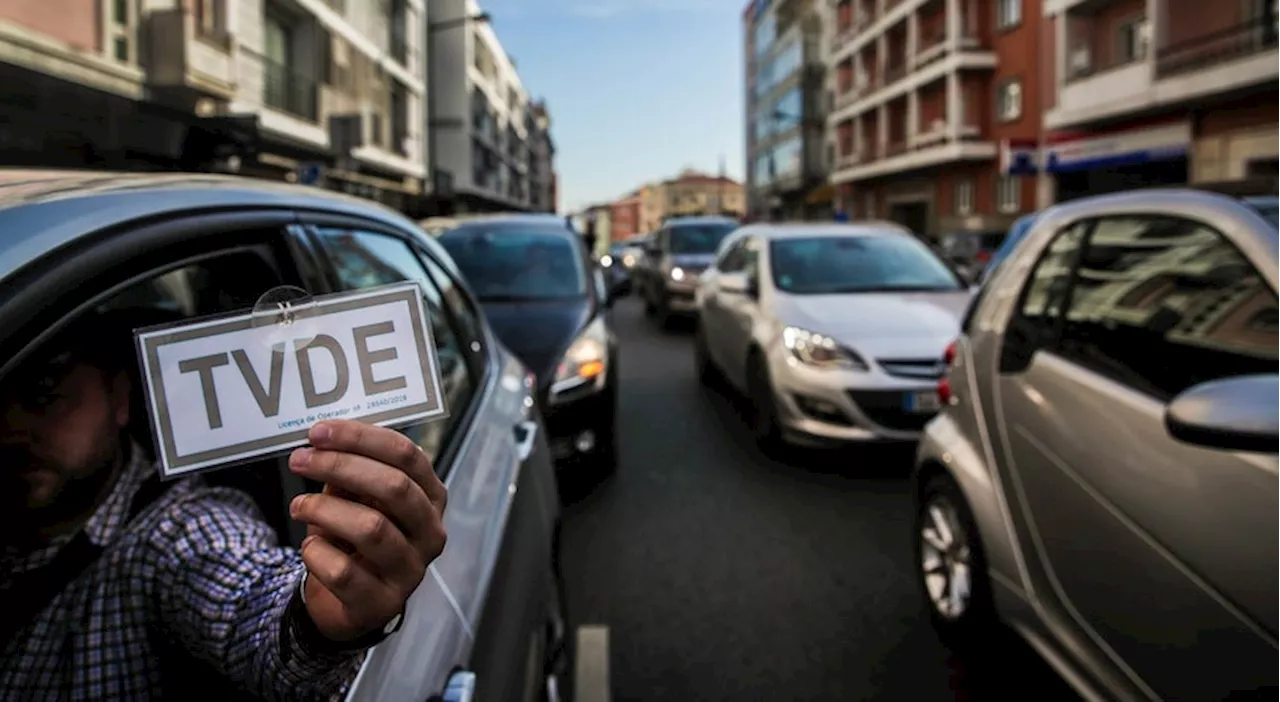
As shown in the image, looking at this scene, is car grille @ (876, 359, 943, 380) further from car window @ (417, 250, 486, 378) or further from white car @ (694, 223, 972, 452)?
car window @ (417, 250, 486, 378)

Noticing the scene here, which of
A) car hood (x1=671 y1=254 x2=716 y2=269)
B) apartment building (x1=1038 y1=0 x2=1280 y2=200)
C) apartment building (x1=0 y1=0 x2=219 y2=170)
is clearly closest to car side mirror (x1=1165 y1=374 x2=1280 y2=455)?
apartment building (x1=0 y1=0 x2=219 y2=170)

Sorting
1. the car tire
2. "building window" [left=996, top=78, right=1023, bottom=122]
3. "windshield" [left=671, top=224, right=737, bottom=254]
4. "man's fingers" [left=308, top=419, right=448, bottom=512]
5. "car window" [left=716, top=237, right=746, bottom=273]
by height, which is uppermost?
"building window" [left=996, top=78, right=1023, bottom=122]

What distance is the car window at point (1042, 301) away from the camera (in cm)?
312

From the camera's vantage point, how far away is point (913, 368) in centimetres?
574

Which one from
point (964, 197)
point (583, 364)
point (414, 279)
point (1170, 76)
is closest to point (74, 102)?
point (583, 364)

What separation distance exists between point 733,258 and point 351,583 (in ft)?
27.4

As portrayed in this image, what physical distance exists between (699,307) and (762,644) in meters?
6.43

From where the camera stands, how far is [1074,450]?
265cm

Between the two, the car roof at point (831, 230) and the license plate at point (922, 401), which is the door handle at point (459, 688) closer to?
the license plate at point (922, 401)

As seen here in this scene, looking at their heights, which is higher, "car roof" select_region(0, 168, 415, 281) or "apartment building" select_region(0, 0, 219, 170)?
"apartment building" select_region(0, 0, 219, 170)

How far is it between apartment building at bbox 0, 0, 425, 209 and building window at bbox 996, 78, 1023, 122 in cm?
2170

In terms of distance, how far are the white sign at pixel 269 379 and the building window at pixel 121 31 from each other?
1520 cm

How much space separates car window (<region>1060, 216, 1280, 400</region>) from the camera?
2.48 m

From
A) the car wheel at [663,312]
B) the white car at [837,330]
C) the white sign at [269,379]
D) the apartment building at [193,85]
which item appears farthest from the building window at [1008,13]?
the white sign at [269,379]
